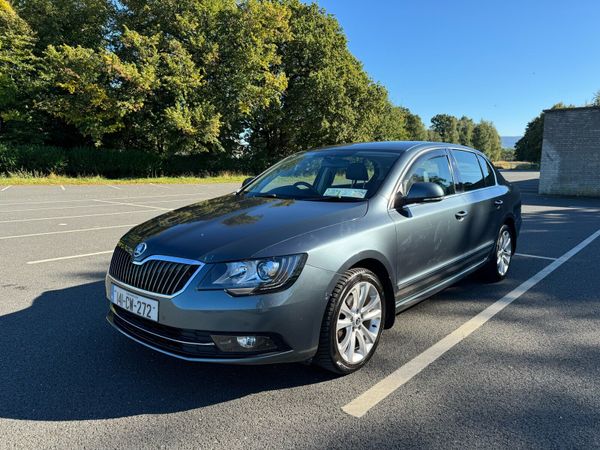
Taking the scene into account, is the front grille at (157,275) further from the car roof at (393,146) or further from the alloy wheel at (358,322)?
the car roof at (393,146)

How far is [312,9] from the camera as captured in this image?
122ft

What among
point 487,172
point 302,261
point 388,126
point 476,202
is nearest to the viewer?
point 302,261

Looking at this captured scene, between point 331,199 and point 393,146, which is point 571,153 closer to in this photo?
point 393,146

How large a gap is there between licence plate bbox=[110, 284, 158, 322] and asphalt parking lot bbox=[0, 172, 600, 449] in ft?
1.62

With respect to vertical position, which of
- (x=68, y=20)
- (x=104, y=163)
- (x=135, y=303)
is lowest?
(x=135, y=303)

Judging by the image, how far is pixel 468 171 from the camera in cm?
484

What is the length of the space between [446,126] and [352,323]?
116 m

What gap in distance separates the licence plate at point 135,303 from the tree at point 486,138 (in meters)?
119

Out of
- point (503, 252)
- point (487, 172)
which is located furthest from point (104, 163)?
point (503, 252)

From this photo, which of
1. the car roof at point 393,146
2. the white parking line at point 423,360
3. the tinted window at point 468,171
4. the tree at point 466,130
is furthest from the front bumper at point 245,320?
the tree at point 466,130

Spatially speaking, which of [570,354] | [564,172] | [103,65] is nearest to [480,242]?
[570,354]

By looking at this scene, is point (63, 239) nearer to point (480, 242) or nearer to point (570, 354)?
point (480, 242)

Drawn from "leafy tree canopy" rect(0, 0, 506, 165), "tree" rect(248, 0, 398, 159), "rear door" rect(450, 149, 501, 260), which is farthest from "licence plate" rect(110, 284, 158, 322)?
"tree" rect(248, 0, 398, 159)

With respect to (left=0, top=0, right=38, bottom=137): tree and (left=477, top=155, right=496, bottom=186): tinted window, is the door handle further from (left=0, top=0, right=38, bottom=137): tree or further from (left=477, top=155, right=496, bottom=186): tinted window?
(left=0, top=0, right=38, bottom=137): tree
